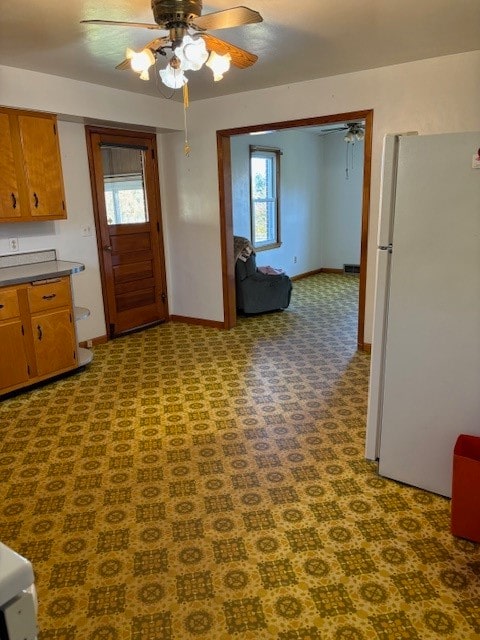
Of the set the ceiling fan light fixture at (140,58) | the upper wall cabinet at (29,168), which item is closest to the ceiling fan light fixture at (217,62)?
the ceiling fan light fixture at (140,58)

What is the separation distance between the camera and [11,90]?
357cm

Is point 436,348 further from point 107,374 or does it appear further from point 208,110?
point 208,110

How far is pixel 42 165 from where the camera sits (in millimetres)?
3826

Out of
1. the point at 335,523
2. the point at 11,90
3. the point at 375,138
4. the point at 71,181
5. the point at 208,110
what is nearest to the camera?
the point at 335,523

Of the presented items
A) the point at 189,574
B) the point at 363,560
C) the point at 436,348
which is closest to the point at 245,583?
the point at 189,574

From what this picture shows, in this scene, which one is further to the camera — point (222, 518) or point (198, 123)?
point (198, 123)

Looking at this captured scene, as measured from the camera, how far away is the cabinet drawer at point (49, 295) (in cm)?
365

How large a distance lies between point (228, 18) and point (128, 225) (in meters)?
3.21

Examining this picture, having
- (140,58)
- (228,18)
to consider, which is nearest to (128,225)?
(140,58)

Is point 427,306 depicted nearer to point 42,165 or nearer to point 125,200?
point 42,165

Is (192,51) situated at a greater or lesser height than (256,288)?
greater

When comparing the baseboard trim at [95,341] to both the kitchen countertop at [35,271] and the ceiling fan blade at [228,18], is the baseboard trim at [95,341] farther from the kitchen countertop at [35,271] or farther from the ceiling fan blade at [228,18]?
the ceiling fan blade at [228,18]

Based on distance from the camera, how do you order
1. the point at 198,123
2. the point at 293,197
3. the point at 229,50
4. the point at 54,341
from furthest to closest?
the point at 293,197, the point at 198,123, the point at 54,341, the point at 229,50

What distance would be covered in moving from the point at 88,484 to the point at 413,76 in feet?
12.6
